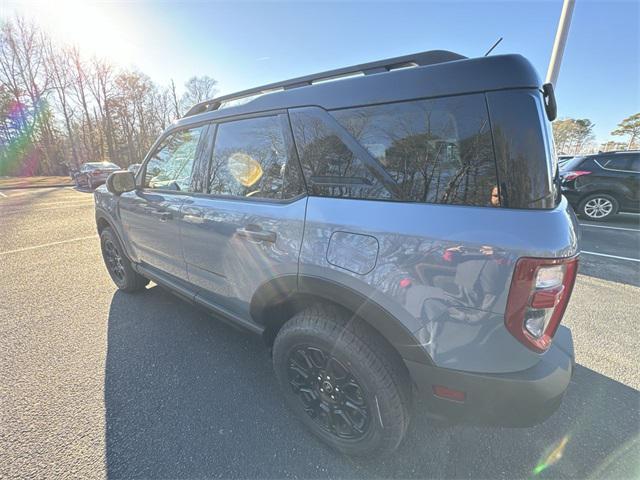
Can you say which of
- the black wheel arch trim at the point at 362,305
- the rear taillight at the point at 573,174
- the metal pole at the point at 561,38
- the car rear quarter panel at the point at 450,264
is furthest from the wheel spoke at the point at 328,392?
the metal pole at the point at 561,38

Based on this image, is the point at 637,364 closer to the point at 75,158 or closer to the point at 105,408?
the point at 105,408

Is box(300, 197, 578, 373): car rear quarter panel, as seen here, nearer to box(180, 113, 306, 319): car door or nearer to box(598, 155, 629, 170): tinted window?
box(180, 113, 306, 319): car door

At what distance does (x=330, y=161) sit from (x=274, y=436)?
1.67 metres

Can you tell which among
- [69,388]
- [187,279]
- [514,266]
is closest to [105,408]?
[69,388]

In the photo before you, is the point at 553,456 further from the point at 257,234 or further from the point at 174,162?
the point at 174,162

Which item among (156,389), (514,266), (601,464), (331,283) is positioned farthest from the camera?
(156,389)

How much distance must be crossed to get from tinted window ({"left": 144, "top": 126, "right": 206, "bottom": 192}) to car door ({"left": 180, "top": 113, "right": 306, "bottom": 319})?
0.95 feet

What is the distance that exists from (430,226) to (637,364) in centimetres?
266

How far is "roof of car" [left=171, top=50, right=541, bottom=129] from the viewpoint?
108 cm

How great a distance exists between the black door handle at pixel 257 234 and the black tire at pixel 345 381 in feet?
1.55

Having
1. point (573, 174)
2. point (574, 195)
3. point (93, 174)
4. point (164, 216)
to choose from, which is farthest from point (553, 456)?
point (93, 174)

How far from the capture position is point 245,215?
1771 millimetres

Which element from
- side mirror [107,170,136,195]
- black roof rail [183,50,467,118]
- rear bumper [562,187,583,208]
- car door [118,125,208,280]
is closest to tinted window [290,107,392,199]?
black roof rail [183,50,467,118]

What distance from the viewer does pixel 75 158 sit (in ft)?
92.3
